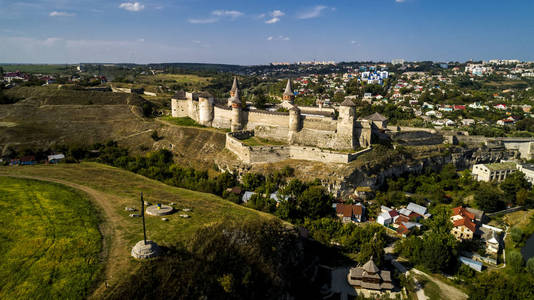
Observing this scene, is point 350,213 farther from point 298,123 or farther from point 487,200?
point 487,200

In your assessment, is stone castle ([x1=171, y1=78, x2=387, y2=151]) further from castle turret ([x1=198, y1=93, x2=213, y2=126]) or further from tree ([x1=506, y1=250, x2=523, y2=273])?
tree ([x1=506, y1=250, x2=523, y2=273])

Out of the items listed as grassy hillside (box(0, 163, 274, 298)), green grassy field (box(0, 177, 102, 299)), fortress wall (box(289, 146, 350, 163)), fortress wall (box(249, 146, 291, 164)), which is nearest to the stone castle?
fortress wall (box(289, 146, 350, 163))

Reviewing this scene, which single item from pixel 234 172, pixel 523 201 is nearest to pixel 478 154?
pixel 523 201

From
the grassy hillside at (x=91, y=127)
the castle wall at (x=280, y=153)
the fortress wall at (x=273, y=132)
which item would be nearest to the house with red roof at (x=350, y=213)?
the castle wall at (x=280, y=153)

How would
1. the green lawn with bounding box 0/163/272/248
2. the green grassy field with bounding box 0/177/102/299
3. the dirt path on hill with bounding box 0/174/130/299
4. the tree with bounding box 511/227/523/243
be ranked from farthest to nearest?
1. the tree with bounding box 511/227/523/243
2. the green lawn with bounding box 0/163/272/248
3. the dirt path on hill with bounding box 0/174/130/299
4. the green grassy field with bounding box 0/177/102/299

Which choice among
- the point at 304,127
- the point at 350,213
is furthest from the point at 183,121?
the point at 350,213

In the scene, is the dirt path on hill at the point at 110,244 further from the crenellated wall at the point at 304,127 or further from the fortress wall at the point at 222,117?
the fortress wall at the point at 222,117

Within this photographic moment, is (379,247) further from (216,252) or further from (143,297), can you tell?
(143,297)
